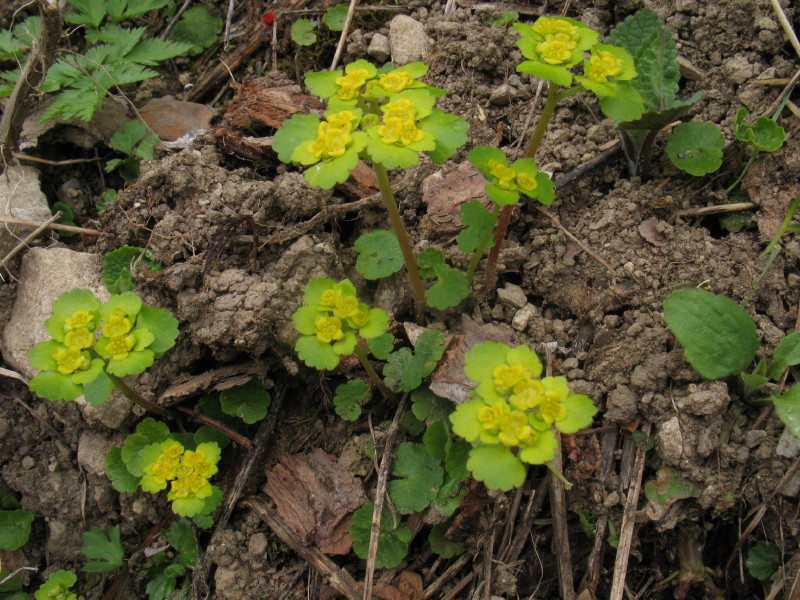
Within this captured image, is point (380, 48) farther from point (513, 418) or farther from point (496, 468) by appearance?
point (496, 468)

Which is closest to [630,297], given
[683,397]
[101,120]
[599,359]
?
[599,359]

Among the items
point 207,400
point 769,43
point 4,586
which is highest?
point 769,43

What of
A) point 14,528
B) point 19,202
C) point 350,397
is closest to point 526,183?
point 350,397

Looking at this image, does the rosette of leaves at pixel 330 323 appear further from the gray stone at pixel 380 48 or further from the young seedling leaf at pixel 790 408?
the gray stone at pixel 380 48

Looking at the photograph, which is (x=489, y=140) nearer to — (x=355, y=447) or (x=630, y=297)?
(x=630, y=297)

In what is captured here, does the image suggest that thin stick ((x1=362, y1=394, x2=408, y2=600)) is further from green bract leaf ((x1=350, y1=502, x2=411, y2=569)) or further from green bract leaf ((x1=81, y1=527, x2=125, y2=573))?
green bract leaf ((x1=81, y1=527, x2=125, y2=573))

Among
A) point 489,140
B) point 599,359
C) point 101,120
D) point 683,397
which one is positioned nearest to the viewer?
point 683,397

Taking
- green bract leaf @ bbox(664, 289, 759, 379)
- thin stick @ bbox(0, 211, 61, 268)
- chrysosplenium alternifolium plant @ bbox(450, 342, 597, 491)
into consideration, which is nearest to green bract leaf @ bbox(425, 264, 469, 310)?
chrysosplenium alternifolium plant @ bbox(450, 342, 597, 491)
